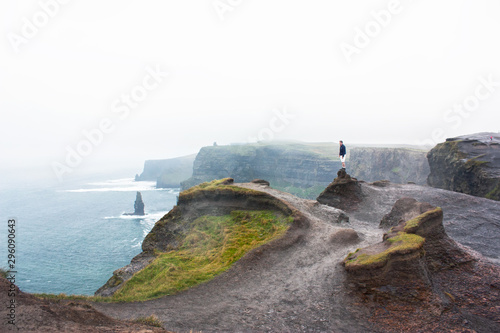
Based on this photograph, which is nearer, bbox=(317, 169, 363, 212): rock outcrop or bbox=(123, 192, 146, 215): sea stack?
bbox=(317, 169, 363, 212): rock outcrop

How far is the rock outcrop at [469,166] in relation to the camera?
3412 centimetres

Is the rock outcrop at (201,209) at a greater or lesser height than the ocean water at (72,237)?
greater

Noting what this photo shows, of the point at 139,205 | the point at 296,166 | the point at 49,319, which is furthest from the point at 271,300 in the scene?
the point at 296,166

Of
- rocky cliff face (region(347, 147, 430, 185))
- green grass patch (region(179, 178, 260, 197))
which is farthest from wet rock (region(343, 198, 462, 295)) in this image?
rocky cliff face (region(347, 147, 430, 185))

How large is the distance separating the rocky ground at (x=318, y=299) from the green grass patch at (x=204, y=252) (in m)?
0.87

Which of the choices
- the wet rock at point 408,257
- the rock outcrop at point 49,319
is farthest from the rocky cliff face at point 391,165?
the rock outcrop at point 49,319

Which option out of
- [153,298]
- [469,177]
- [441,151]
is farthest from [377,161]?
[153,298]

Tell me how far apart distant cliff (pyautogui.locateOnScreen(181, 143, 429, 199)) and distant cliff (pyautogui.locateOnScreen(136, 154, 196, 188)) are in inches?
1115

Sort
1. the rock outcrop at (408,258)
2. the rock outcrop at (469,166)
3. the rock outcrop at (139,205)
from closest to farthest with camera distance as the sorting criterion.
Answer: the rock outcrop at (408,258) → the rock outcrop at (469,166) → the rock outcrop at (139,205)

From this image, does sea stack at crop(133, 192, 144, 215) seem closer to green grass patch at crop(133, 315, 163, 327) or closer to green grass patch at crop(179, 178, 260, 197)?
green grass patch at crop(179, 178, 260, 197)

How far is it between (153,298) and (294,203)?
14.5m

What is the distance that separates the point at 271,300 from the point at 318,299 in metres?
2.13

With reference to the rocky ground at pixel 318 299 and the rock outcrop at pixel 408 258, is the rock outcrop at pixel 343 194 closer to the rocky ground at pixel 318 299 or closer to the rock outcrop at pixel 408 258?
the rocky ground at pixel 318 299

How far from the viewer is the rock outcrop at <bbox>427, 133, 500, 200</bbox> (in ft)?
112
